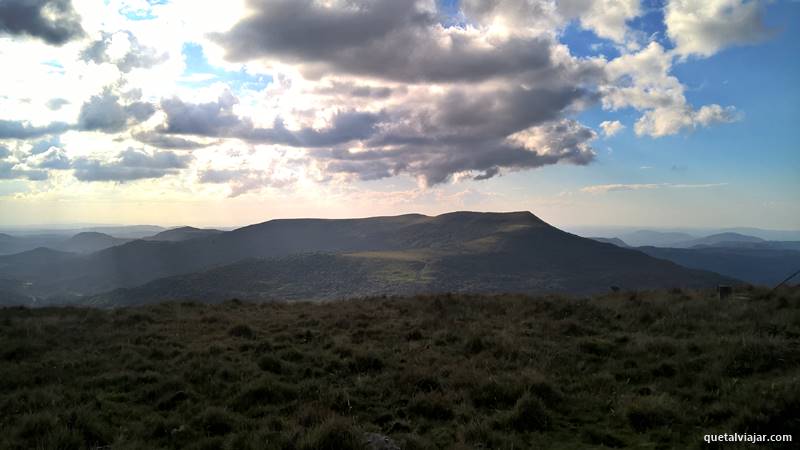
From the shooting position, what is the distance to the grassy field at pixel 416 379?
8.26 metres

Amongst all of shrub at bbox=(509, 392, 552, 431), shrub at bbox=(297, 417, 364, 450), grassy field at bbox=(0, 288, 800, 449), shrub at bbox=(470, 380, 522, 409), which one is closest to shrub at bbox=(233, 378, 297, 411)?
grassy field at bbox=(0, 288, 800, 449)

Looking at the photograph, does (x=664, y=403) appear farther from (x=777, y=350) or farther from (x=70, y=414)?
(x=70, y=414)

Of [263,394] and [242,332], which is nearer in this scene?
[263,394]

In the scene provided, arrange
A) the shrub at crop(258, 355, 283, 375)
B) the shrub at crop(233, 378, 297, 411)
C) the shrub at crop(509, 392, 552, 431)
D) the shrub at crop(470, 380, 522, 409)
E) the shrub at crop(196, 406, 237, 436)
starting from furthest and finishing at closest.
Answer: the shrub at crop(258, 355, 283, 375) → the shrub at crop(233, 378, 297, 411) → the shrub at crop(470, 380, 522, 409) → the shrub at crop(509, 392, 552, 431) → the shrub at crop(196, 406, 237, 436)

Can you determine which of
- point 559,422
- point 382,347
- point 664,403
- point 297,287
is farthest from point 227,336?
point 297,287

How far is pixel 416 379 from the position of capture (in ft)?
37.2

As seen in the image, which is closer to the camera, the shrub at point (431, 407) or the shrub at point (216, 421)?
the shrub at point (216, 421)

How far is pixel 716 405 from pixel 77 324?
Answer: 2269 centimetres

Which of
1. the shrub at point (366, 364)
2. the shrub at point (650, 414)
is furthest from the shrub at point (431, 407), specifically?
the shrub at point (650, 414)

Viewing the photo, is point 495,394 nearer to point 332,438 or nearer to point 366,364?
point 366,364

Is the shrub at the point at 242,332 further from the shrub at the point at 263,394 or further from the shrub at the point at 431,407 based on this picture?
the shrub at the point at 431,407

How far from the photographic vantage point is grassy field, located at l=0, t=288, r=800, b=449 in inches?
325

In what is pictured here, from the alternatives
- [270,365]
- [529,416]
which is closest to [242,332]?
[270,365]

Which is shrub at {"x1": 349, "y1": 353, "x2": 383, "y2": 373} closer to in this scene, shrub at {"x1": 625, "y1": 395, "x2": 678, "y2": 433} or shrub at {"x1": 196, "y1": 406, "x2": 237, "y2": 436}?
shrub at {"x1": 196, "y1": 406, "x2": 237, "y2": 436}
